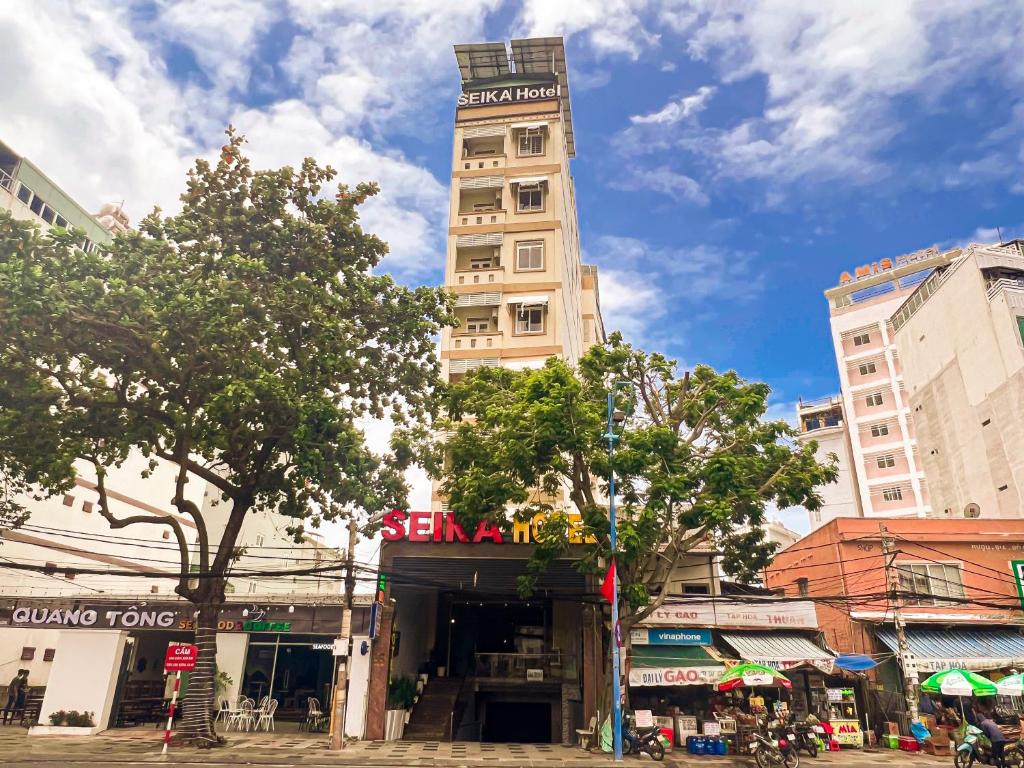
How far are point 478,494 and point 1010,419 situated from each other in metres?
28.5

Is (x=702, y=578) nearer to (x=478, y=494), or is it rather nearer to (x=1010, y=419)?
(x=478, y=494)

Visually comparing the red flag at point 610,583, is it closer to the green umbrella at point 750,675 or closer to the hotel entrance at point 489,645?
the hotel entrance at point 489,645

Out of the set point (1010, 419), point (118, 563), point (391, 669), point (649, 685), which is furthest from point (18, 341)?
point (1010, 419)

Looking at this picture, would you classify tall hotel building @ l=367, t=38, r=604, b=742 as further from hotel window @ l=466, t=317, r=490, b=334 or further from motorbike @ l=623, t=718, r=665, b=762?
motorbike @ l=623, t=718, r=665, b=762

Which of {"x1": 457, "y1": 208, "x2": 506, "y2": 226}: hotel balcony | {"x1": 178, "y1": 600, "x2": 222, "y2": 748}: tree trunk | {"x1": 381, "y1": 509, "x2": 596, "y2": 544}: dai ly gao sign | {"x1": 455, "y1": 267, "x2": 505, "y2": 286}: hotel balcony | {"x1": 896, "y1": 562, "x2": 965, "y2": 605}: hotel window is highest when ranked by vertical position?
{"x1": 457, "y1": 208, "x2": 506, "y2": 226}: hotel balcony

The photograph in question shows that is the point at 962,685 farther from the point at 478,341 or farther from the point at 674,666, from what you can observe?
the point at 478,341

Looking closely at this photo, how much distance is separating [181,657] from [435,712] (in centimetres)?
1015

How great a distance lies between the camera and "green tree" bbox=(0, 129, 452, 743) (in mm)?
16125

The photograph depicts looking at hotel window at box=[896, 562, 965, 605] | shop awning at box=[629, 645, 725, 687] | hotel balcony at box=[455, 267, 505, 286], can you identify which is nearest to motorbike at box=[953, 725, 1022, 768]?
shop awning at box=[629, 645, 725, 687]

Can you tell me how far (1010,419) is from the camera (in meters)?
33.2

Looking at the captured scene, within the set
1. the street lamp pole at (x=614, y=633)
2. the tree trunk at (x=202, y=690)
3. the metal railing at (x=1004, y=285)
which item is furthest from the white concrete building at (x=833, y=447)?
the tree trunk at (x=202, y=690)

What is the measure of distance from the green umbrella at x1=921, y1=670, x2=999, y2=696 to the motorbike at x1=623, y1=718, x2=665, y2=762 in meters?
8.50

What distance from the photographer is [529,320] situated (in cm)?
3181

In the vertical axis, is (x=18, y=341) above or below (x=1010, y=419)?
below
